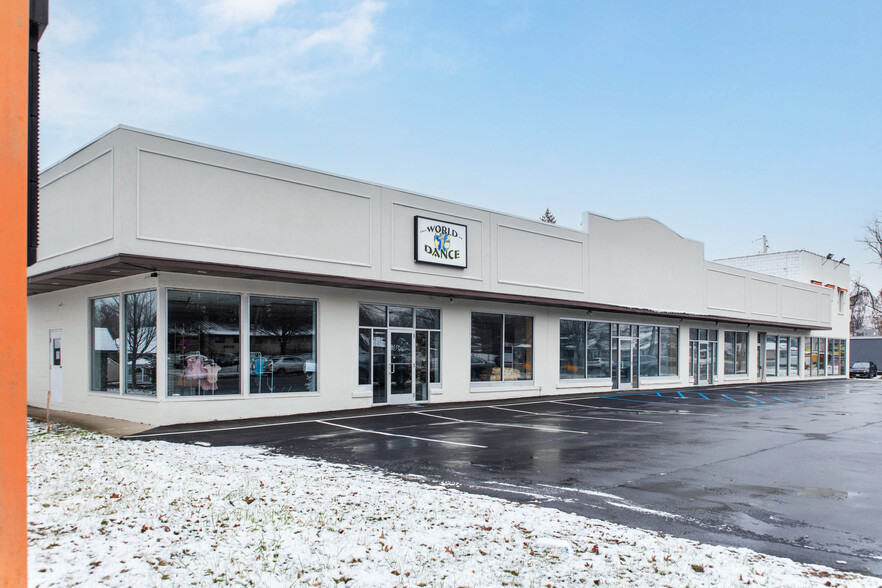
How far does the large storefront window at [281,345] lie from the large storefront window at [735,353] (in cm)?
2561

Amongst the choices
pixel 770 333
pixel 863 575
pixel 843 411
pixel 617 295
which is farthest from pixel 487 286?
pixel 770 333

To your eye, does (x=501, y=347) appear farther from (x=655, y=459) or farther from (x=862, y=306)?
(x=862, y=306)

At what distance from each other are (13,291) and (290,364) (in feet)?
45.3

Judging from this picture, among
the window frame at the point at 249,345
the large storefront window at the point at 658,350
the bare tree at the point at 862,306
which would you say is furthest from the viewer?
the bare tree at the point at 862,306

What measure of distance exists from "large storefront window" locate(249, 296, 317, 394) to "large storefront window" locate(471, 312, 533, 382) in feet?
21.0

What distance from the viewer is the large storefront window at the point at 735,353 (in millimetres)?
34531

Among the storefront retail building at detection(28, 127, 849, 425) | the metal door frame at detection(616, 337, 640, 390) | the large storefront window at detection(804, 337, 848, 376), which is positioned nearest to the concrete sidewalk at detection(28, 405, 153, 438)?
the storefront retail building at detection(28, 127, 849, 425)

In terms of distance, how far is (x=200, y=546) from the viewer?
17.6 ft

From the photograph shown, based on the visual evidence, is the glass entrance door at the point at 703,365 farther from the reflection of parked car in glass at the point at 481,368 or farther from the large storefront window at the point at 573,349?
the reflection of parked car in glass at the point at 481,368

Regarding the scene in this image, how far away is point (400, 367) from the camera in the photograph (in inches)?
754

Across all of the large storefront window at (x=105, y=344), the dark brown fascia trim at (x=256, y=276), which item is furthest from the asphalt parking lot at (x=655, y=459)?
the dark brown fascia trim at (x=256, y=276)

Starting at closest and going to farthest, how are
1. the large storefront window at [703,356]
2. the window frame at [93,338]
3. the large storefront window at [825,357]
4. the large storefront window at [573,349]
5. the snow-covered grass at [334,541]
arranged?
the snow-covered grass at [334,541], the window frame at [93,338], the large storefront window at [573,349], the large storefront window at [703,356], the large storefront window at [825,357]

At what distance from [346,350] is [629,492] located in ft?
34.9

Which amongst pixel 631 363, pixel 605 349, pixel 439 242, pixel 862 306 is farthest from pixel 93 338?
pixel 862 306
